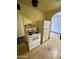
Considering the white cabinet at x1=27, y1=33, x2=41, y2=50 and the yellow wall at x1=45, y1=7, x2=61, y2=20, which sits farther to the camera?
the yellow wall at x1=45, y1=7, x2=61, y2=20

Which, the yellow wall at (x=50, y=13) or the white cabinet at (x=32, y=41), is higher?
the yellow wall at (x=50, y=13)

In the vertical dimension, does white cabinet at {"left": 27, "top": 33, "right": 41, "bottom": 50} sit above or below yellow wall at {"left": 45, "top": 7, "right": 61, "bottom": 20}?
below

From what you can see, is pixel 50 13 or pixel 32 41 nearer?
pixel 32 41

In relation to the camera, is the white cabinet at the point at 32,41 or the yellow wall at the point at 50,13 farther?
the yellow wall at the point at 50,13

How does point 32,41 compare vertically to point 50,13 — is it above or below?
below
